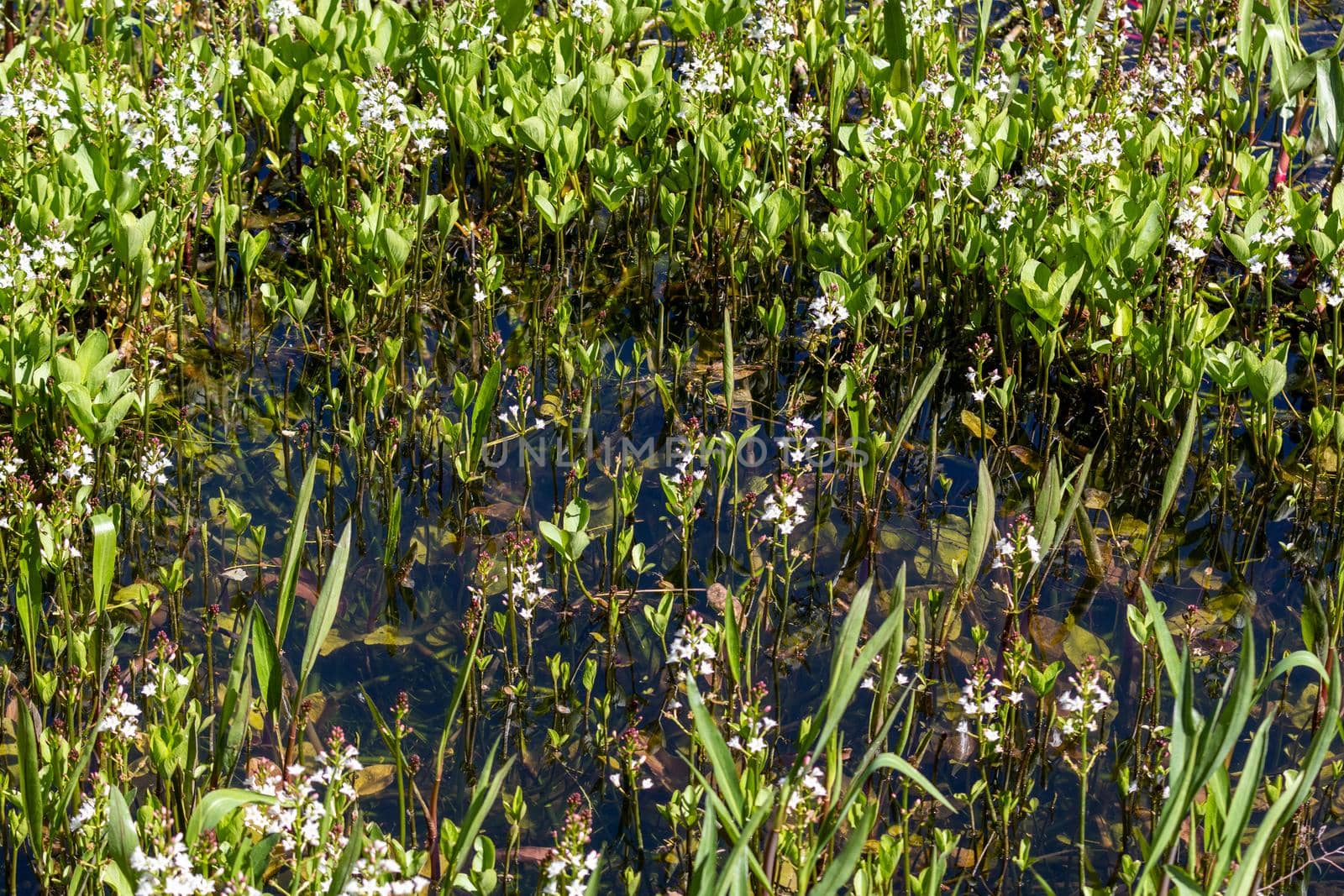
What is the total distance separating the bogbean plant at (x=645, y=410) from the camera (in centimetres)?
259

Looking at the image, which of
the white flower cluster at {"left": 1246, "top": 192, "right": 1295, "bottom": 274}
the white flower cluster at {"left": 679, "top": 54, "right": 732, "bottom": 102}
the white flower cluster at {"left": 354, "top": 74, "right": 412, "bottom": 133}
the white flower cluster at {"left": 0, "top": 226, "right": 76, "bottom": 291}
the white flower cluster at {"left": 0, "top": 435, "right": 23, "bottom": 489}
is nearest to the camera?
the white flower cluster at {"left": 0, "top": 435, "right": 23, "bottom": 489}

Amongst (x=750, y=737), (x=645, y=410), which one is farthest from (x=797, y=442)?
(x=750, y=737)

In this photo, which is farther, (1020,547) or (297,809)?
(1020,547)

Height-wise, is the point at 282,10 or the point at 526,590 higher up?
the point at 282,10

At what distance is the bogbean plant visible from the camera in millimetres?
2588

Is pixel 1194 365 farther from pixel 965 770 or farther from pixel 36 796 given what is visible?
pixel 36 796

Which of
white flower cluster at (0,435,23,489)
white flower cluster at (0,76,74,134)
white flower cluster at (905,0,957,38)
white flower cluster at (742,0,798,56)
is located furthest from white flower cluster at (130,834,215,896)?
white flower cluster at (905,0,957,38)

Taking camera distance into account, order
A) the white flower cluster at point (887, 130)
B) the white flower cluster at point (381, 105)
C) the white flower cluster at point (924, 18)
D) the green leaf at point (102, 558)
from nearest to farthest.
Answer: the green leaf at point (102, 558), the white flower cluster at point (381, 105), the white flower cluster at point (887, 130), the white flower cluster at point (924, 18)

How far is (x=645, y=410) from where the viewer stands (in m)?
4.12

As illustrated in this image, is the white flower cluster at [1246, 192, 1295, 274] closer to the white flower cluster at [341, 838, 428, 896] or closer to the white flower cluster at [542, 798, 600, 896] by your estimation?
the white flower cluster at [542, 798, 600, 896]

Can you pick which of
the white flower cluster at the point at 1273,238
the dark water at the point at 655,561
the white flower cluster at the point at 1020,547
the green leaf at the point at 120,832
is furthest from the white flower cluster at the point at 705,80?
the green leaf at the point at 120,832

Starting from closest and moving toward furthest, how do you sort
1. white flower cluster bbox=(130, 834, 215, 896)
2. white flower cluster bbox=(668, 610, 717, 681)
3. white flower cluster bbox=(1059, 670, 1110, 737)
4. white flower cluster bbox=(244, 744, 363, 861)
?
white flower cluster bbox=(130, 834, 215, 896) < white flower cluster bbox=(244, 744, 363, 861) < white flower cluster bbox=(668, 610, 717, 681) < white flower cluster bbox=(1059, 670, 1110, 737)

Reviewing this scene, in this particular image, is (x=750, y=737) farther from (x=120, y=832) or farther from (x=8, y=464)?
(x=8, y=464)

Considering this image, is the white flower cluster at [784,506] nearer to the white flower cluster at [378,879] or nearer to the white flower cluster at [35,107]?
the white flower cluster at [378,879]
